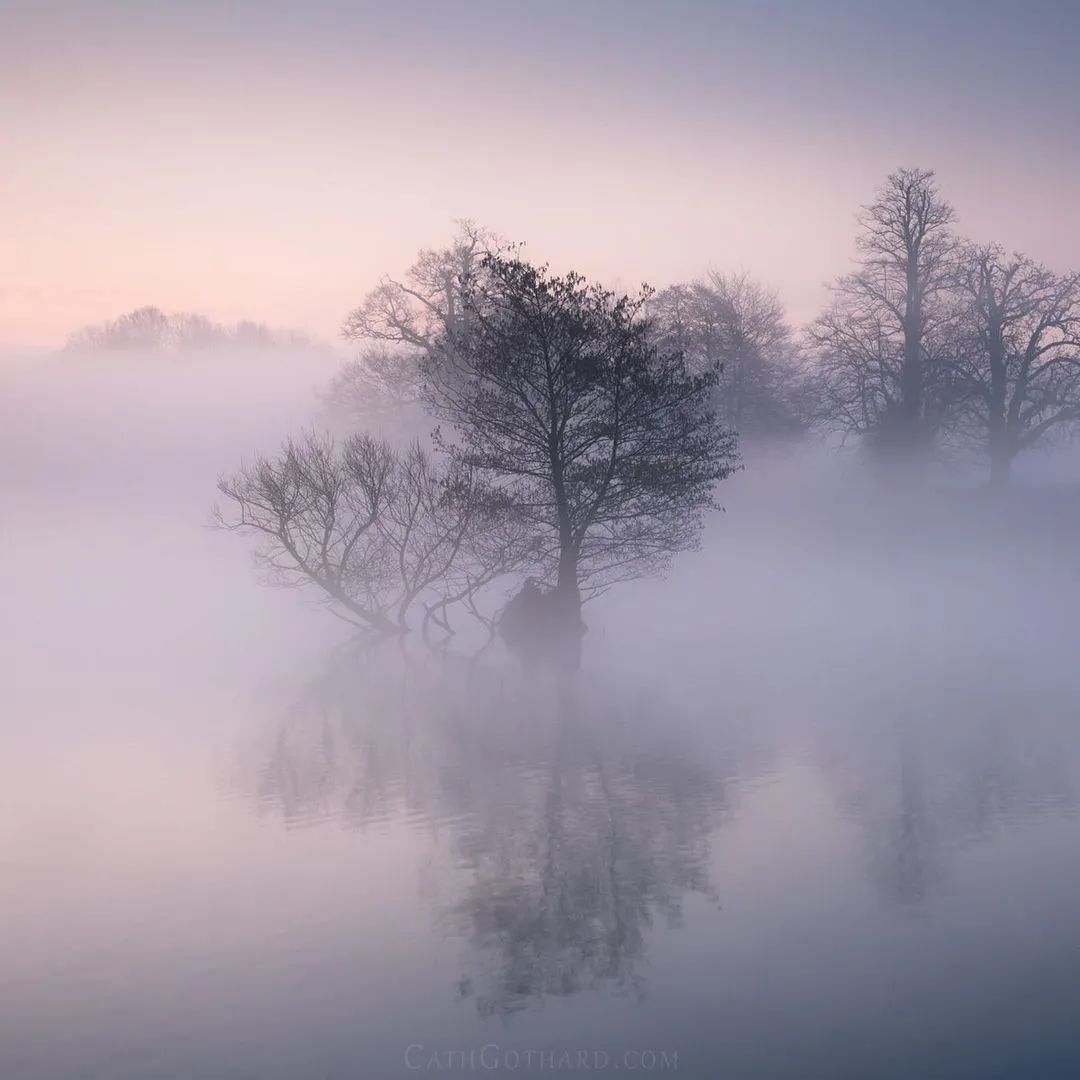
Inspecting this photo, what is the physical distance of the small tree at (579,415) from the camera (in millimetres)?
29359

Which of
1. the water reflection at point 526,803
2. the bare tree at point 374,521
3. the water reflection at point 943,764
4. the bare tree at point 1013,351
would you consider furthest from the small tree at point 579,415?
the bare tree at point 1013,351

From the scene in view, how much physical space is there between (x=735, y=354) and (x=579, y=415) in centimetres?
2574

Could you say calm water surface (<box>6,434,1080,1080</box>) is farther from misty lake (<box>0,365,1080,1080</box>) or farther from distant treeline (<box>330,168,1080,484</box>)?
distant treeline (<box>330,168,1080,484</box>)

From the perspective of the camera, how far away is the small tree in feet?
96.3

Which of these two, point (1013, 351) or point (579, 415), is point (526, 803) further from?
point (1013, 351)

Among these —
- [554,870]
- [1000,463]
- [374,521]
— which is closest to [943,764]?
[554,870]

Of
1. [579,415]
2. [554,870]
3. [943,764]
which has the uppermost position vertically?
[579,415]

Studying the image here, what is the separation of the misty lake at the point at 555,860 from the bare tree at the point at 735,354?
66.2 feet

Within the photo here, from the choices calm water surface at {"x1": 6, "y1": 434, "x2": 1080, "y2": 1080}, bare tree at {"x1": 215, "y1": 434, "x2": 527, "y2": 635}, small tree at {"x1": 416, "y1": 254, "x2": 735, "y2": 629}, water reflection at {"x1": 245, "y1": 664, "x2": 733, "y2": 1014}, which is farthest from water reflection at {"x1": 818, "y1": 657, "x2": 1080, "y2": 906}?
bare tree at {"x1": 215, "y1": 434, "x2": 527, "y2": 635}

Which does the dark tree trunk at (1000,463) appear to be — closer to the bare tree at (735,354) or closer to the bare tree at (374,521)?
the bare tree at (735,354)

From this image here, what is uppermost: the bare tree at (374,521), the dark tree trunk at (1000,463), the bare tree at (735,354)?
the bare tree at (735,354)

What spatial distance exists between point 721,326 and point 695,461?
25828 mm

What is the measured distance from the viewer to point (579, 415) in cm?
3069

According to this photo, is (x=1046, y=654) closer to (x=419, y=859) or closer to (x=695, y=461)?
(x=695, y=461)
